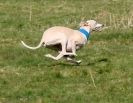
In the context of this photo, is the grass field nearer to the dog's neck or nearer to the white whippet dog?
the white whippet dog

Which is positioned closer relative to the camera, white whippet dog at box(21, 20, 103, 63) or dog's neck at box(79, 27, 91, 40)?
white whippet dog at box(21, 20, 103, 63)

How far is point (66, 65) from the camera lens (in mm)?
12242

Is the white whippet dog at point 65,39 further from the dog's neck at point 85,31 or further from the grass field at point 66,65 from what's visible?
the grass field at point 66,65

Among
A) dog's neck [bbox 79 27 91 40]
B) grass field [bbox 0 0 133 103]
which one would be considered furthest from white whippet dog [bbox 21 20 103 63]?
grass field [bbox 0 0 133 103]

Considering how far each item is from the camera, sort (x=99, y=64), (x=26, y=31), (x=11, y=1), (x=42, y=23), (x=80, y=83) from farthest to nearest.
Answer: (x=11, y=1) < (x=42, y=23) < (x=26, y=31) < (x=99, y=64) < (x=80, y=83)

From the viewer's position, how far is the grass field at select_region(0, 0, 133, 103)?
32.8 ft

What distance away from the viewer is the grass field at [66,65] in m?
10.0

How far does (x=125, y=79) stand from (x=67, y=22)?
8206 millimetres

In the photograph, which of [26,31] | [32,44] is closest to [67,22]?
[26,31]

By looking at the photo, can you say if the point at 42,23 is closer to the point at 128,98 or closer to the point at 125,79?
the point at 125,79

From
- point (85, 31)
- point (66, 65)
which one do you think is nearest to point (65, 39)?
point (85, 31)

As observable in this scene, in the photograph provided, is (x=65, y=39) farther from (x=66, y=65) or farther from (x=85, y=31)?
(x=66, y=65)

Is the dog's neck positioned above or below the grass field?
above

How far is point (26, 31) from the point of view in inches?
674
